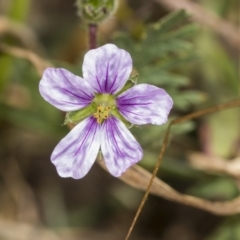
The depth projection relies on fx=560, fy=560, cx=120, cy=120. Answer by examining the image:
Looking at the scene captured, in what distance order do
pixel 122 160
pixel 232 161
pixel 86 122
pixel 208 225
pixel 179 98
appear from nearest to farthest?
pixel 122 160, pixel 86 122, pixel 179 98, pixel 232 161, pixel 208 225

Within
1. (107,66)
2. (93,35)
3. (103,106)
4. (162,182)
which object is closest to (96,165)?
(162,182)

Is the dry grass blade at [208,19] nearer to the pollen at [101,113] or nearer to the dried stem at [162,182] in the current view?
the dried stem at [162,182]

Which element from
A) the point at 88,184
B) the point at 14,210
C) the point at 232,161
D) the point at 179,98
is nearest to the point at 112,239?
the point at 88,184

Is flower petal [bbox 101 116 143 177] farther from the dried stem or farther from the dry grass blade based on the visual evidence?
the dry grass blade

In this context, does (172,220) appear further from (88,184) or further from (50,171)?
(50,171)

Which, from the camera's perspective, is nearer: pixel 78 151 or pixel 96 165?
pixel 78 151

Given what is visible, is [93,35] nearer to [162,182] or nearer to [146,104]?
[146,104]
